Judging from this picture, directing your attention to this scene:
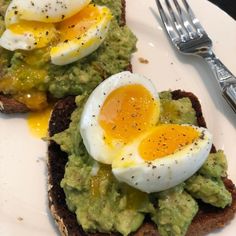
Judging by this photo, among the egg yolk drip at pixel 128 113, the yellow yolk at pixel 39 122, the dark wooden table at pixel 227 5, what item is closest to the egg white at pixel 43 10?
the yellow yolk at pixel 39 122

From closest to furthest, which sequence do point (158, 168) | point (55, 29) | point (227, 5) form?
1. point (158, 168)
2. point (55, 29)
3. point (227, 5)

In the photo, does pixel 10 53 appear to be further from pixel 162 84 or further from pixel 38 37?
pixel 162 84

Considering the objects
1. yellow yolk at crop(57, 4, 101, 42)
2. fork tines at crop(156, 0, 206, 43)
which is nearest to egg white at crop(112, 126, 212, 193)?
yellow yolk at crop(57, 4, 101, 42)

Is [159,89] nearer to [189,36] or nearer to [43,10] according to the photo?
[189,36]

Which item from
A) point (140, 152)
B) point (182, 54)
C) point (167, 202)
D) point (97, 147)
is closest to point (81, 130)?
point (97, 147)

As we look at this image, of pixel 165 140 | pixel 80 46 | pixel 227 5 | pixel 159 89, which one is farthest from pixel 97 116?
pixel 227 5

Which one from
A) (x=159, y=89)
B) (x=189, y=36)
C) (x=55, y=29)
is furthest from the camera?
(x=189, y=36)
